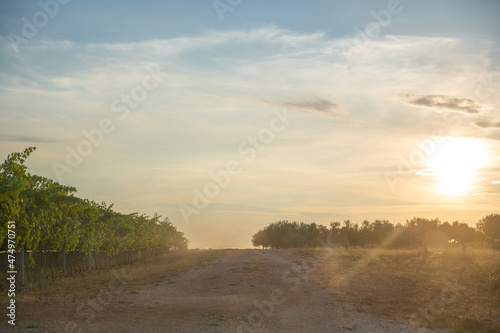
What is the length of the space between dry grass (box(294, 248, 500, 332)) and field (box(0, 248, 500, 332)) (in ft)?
0.22

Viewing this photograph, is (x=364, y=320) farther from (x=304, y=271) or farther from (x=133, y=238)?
(x=133, y=238)

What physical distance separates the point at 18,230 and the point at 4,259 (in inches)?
187

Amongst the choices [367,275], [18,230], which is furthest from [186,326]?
[367,275]

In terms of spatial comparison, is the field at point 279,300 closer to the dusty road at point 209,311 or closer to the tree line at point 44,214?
the dusty road at point 209,311

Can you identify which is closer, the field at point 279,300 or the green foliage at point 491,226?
the field at point 279,300

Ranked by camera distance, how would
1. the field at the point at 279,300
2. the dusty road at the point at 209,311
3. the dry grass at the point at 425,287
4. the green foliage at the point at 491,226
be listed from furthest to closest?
the green foliage at the point at 491,226, the dry grass at the point at 425,287, the field at the point at 279,300, the dusty road at the point at 209,311

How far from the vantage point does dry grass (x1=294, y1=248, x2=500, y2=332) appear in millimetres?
23578

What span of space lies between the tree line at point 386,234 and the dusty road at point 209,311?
2773 inches

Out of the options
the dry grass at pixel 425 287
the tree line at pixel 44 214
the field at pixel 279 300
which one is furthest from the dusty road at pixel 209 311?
the tree line at pixel 44 214

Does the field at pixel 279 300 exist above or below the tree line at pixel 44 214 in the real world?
below

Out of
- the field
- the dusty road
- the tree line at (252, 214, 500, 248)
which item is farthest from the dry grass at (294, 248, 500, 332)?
the tree line at (252, 214, 500, 248)

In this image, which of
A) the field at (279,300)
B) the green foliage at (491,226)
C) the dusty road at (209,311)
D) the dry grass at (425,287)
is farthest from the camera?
the green foliage at (491,226)

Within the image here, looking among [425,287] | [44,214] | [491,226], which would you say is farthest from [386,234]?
[44,214]

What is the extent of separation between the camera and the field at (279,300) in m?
19.0
